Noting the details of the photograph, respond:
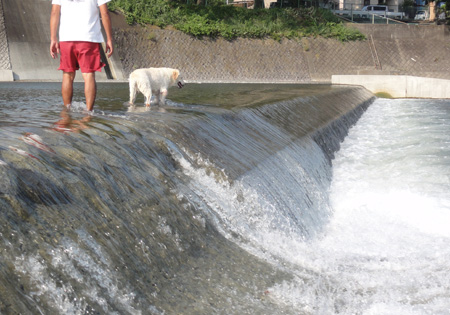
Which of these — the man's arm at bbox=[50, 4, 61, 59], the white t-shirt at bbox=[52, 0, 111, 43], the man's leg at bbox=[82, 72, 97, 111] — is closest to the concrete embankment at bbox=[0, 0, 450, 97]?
the man's leg at bbox=[82, 72, 97, 111]

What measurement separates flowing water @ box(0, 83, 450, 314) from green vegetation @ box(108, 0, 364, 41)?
84.3 feet

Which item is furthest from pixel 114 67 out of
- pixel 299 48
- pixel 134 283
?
pixel 134 283

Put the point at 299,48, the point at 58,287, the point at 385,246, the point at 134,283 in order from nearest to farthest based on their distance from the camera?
the point at 58,287
the point at 134,283
the point at 385,246
the point at 299,48

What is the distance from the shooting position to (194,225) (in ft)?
15.9

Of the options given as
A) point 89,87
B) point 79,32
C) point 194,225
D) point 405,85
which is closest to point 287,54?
point 405,85

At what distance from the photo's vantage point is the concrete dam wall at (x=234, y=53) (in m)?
27.4

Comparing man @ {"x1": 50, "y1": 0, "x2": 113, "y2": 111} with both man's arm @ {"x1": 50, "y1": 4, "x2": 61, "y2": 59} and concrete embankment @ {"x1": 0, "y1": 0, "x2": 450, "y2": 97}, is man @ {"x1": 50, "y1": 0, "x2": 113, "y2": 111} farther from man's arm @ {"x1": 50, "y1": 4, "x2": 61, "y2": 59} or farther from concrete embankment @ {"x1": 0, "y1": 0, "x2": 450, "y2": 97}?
concrete embankment @ {"x1": 0, "y1": 0, "x2": 450, "y2": 97}

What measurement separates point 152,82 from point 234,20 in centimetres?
2840

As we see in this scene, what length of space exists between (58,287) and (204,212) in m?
2.09

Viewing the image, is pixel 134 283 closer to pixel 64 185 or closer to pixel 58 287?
pixel 58 287

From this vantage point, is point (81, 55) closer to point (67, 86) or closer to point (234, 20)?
point (67, 86)

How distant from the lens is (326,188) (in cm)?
930

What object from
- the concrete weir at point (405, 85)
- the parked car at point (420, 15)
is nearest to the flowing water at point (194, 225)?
the concrete weir at point (405, 85)

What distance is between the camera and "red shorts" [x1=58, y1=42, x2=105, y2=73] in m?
7.11
